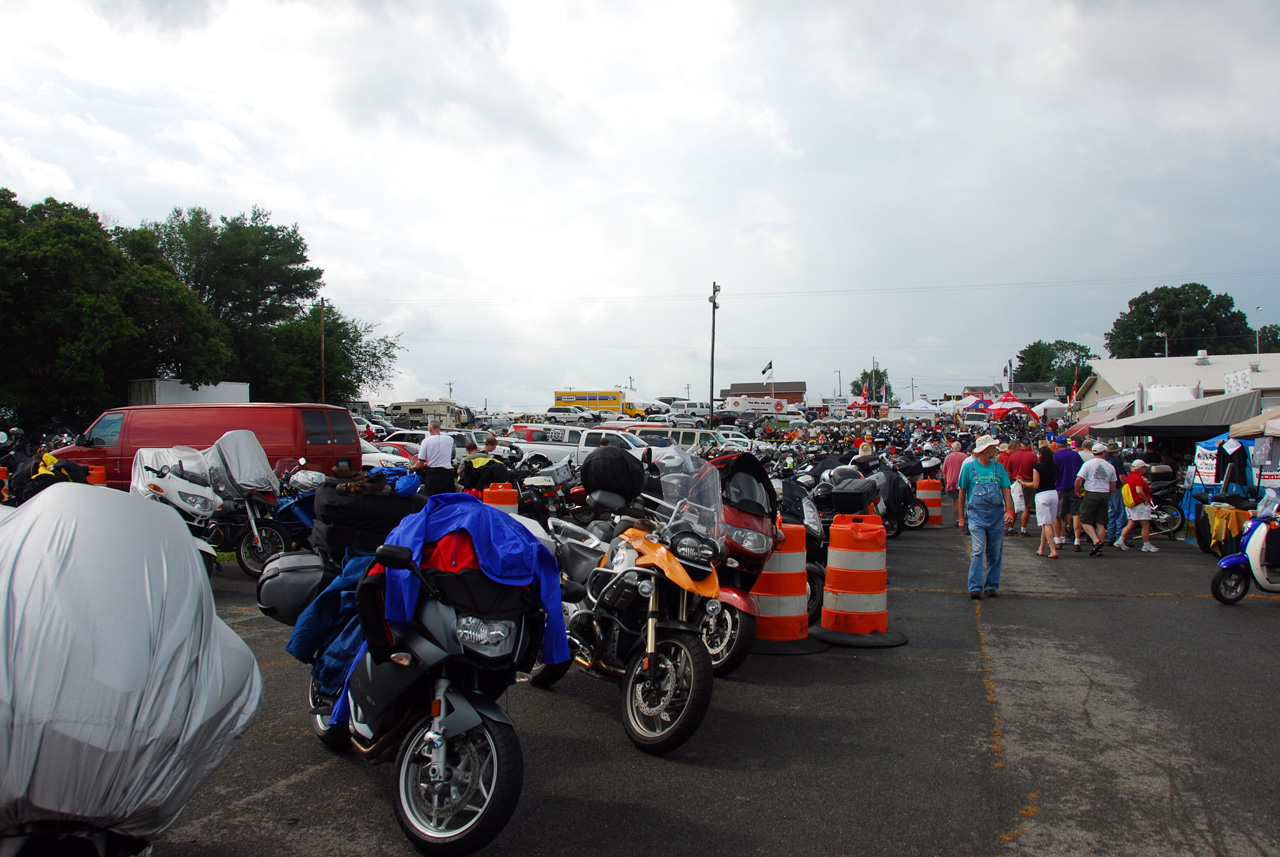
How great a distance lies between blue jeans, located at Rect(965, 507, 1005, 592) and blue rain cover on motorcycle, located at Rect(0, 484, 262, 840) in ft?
25.6

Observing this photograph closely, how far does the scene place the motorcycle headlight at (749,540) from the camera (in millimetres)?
6156

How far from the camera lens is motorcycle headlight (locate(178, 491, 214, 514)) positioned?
9.45 metres

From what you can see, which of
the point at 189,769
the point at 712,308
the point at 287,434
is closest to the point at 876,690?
the point at 189,769

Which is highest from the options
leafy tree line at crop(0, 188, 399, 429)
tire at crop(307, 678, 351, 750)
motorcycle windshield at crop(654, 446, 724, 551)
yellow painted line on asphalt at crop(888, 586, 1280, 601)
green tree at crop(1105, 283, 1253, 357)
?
green tree at crop(1105, 283, 1253, 357)

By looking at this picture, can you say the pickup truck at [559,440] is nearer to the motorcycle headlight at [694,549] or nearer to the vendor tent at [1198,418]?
the vendor tent at [1198,418]

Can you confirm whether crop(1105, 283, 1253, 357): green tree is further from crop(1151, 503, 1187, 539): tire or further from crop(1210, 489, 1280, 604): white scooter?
crop(1210, 489, 1280, 604): white scooter

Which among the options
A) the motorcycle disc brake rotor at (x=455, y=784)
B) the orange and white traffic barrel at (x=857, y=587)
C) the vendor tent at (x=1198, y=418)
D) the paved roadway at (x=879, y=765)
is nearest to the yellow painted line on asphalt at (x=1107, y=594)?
the paved roadway at (x=879, y=765)

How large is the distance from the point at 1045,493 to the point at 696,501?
961 cm

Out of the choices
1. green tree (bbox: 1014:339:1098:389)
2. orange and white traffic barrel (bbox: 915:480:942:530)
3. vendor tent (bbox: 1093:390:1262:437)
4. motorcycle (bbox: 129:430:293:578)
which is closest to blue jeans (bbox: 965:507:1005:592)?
orange and white traffic barrel (bbox: 915:480:942:530)

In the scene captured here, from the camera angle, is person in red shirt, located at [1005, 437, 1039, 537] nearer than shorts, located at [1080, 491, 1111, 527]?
No

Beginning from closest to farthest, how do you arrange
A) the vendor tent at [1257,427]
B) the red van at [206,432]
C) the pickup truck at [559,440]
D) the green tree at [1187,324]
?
the vendor tent at [1257,427] → the red van at [206,432] → the pickup truck at [559,440] → the green tree at [1187,324]

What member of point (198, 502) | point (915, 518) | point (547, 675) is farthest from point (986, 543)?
point (198, 502)

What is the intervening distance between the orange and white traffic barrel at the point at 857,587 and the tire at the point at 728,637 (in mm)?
1406

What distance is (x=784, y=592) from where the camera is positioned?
692cm
